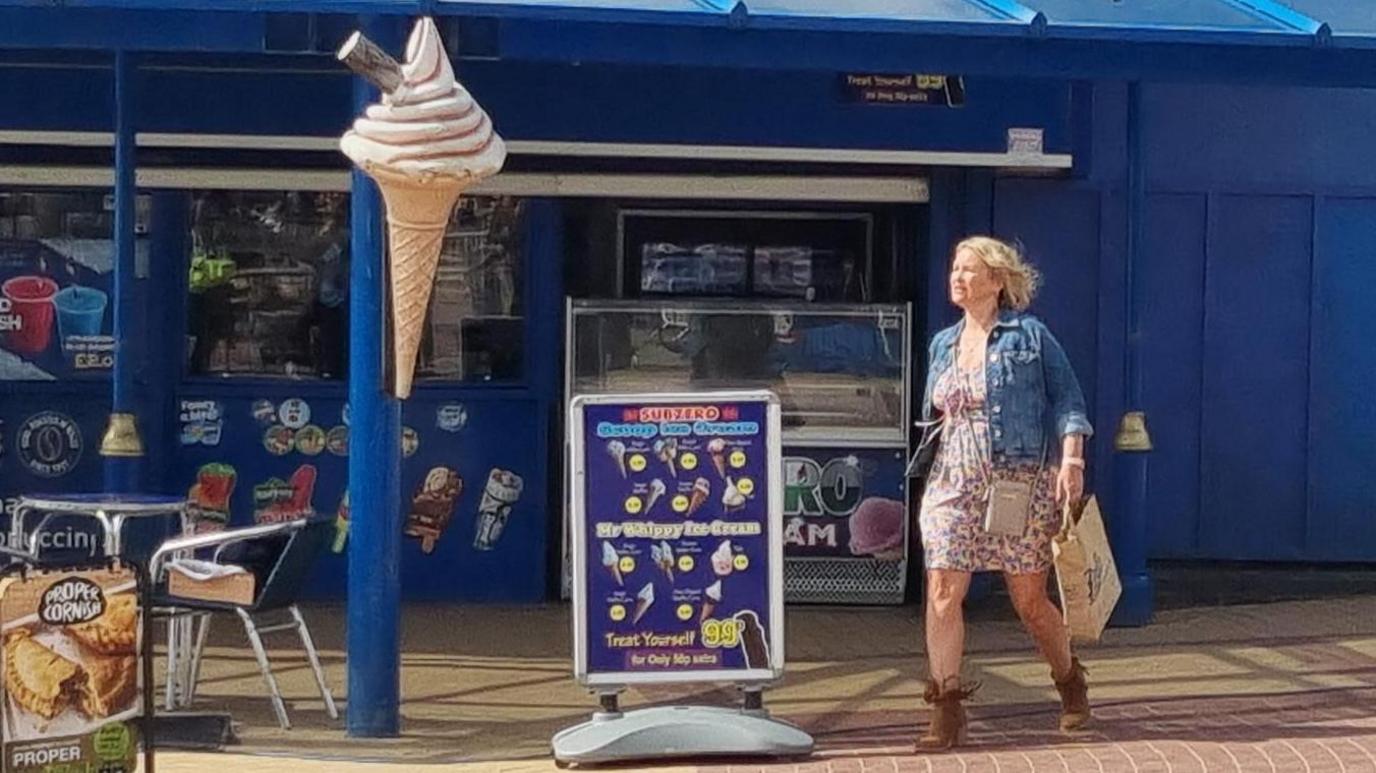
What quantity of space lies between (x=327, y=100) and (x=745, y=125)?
1.90m

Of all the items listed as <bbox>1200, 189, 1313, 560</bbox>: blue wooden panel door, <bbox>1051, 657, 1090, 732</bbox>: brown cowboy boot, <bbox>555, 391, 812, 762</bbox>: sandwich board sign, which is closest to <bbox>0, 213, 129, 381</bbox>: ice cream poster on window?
<bbox>555, 391, 812, 762</bbox>: sandwich board sign

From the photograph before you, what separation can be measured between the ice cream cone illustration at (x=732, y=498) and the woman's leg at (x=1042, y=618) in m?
0.95

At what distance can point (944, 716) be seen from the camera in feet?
23.6

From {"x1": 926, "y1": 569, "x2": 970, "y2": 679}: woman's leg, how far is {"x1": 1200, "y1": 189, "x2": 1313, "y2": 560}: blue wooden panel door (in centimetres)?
395

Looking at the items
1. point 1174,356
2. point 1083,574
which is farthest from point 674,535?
point 1174,356

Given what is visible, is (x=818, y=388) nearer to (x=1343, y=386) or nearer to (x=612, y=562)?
(x=1343, y=386)

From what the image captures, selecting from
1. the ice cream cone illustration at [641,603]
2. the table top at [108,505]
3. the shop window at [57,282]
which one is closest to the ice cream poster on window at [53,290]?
the shop window at [57,282]

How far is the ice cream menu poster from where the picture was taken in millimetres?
7020

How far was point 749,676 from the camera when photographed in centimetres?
707

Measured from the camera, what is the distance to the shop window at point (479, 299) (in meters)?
10.1

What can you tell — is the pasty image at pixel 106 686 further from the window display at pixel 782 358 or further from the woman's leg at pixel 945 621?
the window display at pixel 782 358

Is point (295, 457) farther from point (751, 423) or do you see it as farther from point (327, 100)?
point (751, 423)

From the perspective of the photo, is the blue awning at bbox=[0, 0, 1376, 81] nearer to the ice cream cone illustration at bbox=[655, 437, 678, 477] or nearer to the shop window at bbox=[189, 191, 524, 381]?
the ice cream cone illustration at bbox=[655, 437, 678, 477]

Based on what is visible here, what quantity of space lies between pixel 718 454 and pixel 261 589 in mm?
1676
